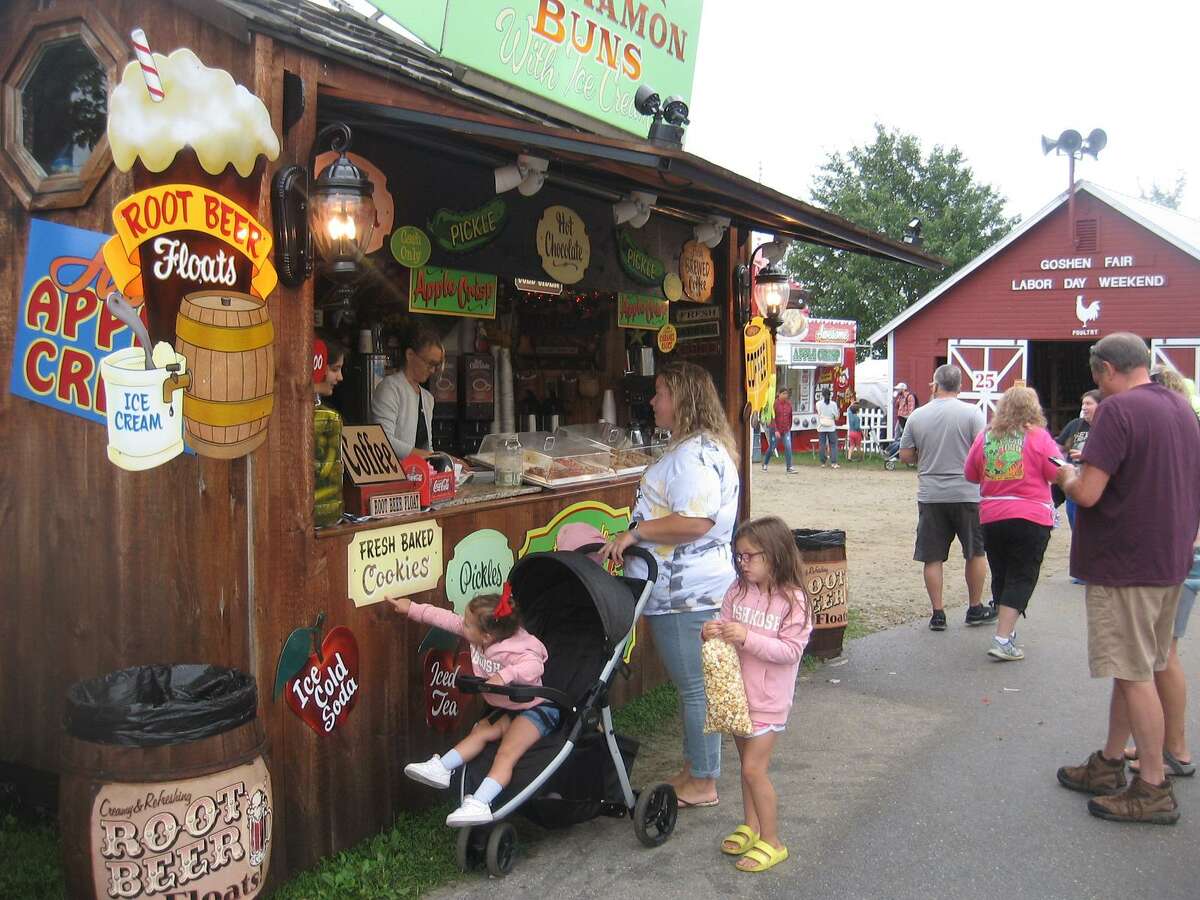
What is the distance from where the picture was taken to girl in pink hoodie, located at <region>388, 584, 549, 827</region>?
3.95 metres

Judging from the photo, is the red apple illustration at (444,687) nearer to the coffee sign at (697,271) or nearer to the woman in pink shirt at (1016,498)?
the coffee sign at (697,271)

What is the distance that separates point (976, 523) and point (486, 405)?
370 cm

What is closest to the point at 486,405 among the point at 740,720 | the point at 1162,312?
the point at 740,720

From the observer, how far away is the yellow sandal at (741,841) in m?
4.16

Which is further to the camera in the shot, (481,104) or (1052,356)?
(1052,356)

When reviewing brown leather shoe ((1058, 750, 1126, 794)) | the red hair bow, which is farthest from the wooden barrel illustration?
brown leather shoe ((1058, 750, 1126, 794))

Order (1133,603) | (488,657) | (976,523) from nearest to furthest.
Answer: (488,657) → (1133,603) → (976,523)

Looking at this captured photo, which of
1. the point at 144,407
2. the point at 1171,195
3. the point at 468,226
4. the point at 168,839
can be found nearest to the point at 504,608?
the point at 168,839

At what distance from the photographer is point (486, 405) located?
7.35 metres

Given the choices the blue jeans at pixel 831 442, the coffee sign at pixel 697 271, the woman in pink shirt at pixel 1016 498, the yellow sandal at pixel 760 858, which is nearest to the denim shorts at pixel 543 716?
the yellow sandal at pixel 760 858

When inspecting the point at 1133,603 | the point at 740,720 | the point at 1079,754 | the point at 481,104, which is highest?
the point at 481,104

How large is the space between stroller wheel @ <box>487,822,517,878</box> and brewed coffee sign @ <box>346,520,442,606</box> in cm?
102

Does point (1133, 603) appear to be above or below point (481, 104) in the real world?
below

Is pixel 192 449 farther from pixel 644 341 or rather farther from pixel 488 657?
pixel 644 341
